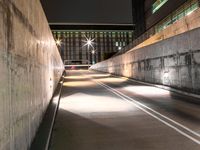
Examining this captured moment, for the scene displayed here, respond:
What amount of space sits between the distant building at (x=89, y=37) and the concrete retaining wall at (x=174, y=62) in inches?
4732

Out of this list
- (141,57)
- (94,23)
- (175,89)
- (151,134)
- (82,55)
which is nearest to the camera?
(151,134)

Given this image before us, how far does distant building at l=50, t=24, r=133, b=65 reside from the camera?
495ft

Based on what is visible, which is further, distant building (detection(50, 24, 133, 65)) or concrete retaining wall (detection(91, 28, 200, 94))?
distant building (detection(50, 24, 133, 65))

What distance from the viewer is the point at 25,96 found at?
624 cm

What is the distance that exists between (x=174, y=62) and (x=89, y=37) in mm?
138064

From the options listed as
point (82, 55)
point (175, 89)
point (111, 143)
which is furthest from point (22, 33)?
point (82, 55)

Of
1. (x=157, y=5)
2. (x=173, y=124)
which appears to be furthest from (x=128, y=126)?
(x=157, y=5)

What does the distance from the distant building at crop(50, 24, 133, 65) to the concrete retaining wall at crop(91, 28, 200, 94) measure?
120 metres

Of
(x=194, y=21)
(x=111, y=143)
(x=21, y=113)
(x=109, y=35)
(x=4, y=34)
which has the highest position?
(x=109, y=35)

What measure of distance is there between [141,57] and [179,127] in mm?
→ 20067

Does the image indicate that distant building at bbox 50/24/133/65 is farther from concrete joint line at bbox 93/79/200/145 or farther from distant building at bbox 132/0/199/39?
concrete joint line at bbox 93/79/200/145

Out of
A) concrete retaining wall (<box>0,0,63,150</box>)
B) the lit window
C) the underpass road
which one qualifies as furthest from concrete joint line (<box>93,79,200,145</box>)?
the lit window

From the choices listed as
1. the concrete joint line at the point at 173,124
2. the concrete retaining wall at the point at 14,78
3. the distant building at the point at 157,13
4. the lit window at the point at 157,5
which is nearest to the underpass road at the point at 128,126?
the concrete joint line at the point at 173,124

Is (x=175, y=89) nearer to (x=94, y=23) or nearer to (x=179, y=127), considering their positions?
(x=179, y=127)
